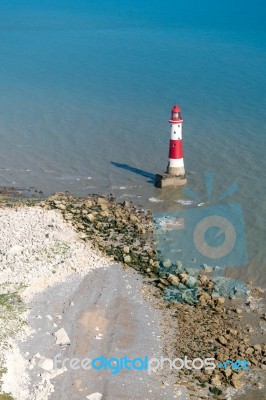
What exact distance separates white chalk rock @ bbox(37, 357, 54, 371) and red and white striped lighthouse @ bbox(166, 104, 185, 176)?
728cm

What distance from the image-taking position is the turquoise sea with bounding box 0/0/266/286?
49.3 feet

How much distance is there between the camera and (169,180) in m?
14.6

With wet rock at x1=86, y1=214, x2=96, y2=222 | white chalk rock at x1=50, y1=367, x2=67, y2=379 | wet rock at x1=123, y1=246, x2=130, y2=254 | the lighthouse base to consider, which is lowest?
white chalk rock at x1=50, y1=367, x2=67, y2=379

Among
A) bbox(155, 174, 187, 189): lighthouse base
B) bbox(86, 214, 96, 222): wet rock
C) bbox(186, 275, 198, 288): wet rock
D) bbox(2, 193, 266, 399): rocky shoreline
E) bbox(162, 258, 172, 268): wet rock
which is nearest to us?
bbox(2, 193, 266, 399): rocky shoreline

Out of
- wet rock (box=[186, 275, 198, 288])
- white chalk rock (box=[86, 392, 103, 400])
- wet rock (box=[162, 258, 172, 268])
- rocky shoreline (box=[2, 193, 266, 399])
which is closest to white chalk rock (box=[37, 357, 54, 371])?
white chalk rock (box=[86, 392, 103, 400])

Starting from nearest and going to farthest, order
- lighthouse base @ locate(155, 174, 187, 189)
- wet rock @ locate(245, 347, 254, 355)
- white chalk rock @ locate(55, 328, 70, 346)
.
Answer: white chalk rock @ locate(55, 328, 70, 346) < wet rock @ locate(245, 347, 254, 355) < lighthouse base @ locate(155, 174, 187, 189)

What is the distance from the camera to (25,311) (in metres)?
9.09

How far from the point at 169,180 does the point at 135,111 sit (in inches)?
281

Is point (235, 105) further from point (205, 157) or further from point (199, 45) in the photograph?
point (199, 45)

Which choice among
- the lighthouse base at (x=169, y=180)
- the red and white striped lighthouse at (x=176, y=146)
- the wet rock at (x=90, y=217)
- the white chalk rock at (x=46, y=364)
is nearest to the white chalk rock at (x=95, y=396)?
the white chalk rock at (x=46, y=364)

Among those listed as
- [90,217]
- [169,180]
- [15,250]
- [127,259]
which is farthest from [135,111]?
[15,250]

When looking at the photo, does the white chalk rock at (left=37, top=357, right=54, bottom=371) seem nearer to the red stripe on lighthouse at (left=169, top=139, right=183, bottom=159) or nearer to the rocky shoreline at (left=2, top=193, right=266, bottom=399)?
the rocky shoreline at (left=2, top=193, right=266, bottom=399)

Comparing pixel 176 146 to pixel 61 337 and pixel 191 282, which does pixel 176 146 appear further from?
pixel 61 337

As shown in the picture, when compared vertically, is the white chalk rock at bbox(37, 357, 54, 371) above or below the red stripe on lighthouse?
below
